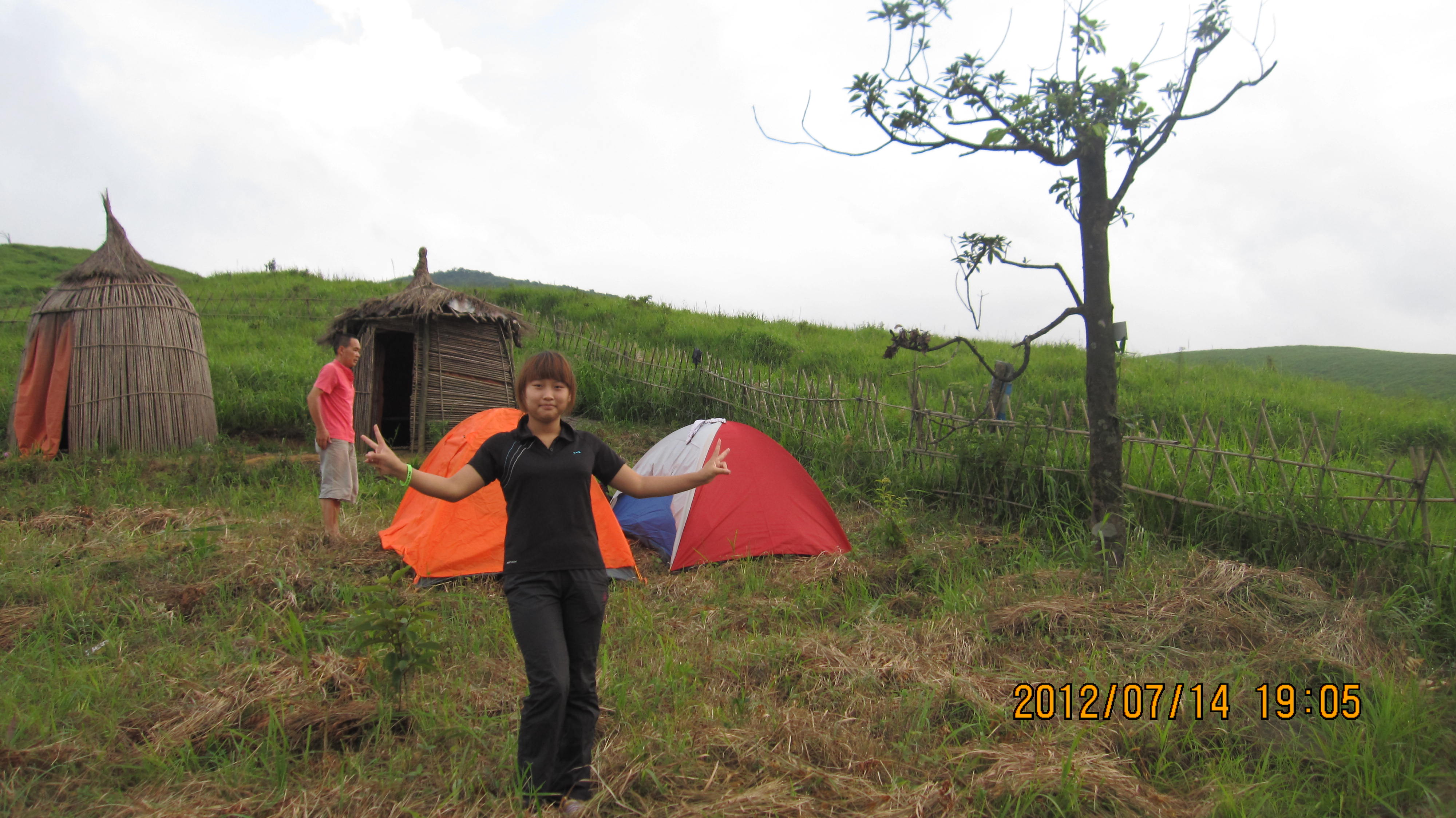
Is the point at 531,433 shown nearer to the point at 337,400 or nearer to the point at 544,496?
the point at 544,496

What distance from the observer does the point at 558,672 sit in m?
2.49

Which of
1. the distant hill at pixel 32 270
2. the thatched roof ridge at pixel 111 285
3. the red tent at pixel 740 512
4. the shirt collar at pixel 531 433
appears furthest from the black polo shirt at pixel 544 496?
the distant hill at pixel 32 270

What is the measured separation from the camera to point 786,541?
18.7ft

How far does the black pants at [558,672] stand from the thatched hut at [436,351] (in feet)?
25.7

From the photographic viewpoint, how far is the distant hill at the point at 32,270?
1939 cm

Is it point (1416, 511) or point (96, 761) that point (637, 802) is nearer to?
point (96, 761)

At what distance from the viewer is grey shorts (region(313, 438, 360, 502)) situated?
18.4 ft

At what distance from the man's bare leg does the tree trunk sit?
5288 mm

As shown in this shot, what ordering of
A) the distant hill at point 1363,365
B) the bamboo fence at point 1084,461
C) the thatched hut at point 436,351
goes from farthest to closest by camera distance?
1. the distant hill at point 1363,365
2. the thatched hut at point 436,351
3. the bamboo fence at point 1084,461

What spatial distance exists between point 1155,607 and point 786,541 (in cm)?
248

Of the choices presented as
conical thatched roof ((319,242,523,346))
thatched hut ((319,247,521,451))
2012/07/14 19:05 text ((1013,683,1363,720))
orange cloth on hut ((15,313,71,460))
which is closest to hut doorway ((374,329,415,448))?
thatched hut ((319,247,521,451))

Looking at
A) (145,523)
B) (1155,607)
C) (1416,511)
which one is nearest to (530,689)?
A: (1155,607)

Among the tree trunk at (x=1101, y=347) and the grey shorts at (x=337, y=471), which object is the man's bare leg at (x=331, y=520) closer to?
the grey shorts at (x=337, y=471)

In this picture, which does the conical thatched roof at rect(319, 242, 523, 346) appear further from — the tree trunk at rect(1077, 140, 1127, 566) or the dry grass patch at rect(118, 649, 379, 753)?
the tree trunk at rect(1077, 140, 1127, 566)
